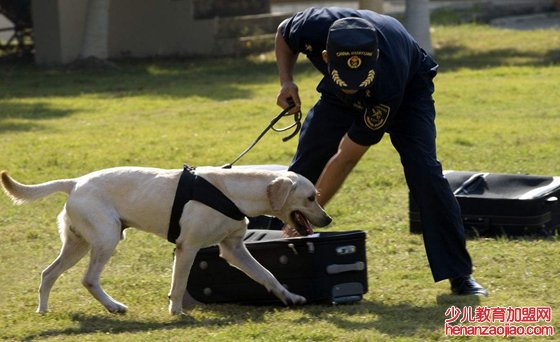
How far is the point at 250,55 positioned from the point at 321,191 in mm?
15522

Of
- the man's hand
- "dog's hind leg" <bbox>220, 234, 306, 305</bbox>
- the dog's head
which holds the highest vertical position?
the man's hand

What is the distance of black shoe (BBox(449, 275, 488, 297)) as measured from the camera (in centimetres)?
640

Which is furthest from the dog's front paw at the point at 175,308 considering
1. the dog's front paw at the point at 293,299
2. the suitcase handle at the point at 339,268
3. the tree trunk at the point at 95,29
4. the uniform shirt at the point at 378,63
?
the tree trunk at the point at 95,29

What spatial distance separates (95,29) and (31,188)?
14635mm

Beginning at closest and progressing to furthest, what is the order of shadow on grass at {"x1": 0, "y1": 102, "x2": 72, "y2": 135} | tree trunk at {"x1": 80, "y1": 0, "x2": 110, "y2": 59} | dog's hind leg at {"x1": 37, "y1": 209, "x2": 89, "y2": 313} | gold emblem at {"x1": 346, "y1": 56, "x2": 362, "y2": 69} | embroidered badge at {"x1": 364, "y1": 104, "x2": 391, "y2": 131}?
gold emblem at {"x1": 346, "y1": 56, "x2": 362, "y2": 69}, embroidered badge at {"x1": 364, "y1": 104, "x2": 391, "y2": 131}, dog's hind leg at {"x1": 37, "y1": 209, "x2": 89, "y2": 313}, shadow on grass at {"x1": 0, "y1": 102, "x2": 72, "y2": 135}, tree trunk at {"x1": 80, "y1": 0, "x2": 110, "y2": 59}

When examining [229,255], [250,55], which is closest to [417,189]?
[229,255]

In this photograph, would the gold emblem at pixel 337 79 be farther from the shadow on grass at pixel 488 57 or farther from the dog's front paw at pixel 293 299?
the shadow on grass at pixel 488 57

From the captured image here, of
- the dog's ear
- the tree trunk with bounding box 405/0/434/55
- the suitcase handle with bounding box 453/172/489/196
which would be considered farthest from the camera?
the tree trunk with bounding box 405/0/434/55

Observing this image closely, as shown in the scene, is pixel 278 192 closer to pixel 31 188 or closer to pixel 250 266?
pixel 250 266

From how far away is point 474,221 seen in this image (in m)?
8.06

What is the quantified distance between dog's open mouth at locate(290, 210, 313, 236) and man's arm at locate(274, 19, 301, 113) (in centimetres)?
69

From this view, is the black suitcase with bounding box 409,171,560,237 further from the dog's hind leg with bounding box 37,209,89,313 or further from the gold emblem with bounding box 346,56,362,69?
the dog's hind leg with bounding box 37,209,89,313

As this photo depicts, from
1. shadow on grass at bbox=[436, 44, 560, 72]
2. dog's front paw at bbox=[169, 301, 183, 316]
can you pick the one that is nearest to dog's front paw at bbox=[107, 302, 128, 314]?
dog's front paw at bbox=[169, 301, 183, 316]

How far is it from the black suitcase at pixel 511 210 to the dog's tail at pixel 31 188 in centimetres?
274
